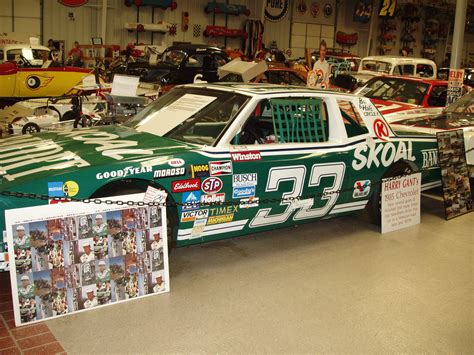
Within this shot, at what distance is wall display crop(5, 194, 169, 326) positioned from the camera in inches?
136

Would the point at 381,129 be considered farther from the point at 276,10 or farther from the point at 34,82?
the point at 276,10

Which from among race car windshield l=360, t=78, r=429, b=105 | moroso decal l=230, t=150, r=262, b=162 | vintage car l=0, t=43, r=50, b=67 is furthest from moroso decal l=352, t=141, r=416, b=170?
vintage car l=0, t=43, r=50, b=67

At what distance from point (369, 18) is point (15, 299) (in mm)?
Result: 28413

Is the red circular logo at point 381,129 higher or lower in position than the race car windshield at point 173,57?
lower

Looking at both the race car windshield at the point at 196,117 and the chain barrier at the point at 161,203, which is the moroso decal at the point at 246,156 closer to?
the race car windshield at the point at 196,117

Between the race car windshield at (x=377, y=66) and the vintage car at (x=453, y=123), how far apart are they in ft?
22.0

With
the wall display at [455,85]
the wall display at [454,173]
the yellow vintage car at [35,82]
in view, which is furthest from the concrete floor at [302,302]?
the yellow vintage car at [35,82]

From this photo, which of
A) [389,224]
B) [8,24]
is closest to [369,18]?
[8,24]

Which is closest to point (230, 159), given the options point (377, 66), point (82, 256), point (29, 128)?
point (82, 256)

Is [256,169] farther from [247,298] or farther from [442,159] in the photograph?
[442,159]

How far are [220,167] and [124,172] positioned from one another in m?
0.78

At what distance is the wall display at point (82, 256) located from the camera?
3463 millimetres

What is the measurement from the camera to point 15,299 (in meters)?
3.43

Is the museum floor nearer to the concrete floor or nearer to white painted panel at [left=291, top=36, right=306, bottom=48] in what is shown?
the concrete floor
